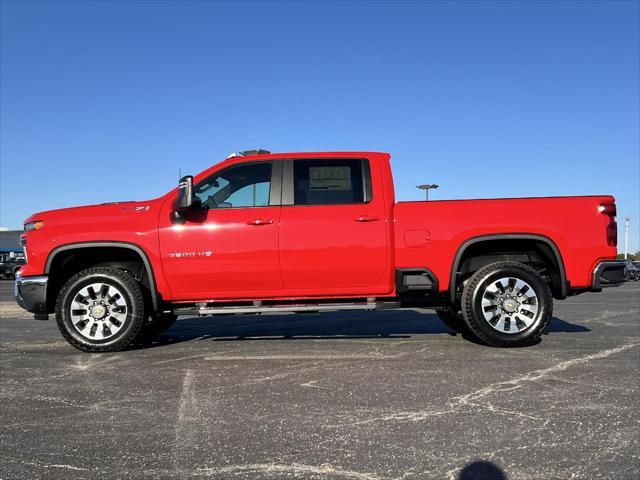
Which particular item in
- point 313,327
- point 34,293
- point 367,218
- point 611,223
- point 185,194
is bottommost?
point 313,327

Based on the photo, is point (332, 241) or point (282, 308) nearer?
point (282, 308)

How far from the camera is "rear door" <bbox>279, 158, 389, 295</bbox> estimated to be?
5289 mm

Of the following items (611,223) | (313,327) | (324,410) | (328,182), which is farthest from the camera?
(313,327)

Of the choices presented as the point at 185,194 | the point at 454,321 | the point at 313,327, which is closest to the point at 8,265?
the point at 313,327

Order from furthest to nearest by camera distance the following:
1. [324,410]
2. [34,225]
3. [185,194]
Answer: [34,225] → [185,194] → [324,410]

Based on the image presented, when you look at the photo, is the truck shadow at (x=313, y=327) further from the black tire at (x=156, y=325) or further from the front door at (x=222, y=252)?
the front door at (x=222, y=252)

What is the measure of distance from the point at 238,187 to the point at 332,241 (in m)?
1.29

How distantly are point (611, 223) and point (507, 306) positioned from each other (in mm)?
1463

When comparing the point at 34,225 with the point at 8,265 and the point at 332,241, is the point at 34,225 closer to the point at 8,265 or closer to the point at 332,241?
the point at 332,241

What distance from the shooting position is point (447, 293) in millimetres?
5383

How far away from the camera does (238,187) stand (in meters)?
5.60

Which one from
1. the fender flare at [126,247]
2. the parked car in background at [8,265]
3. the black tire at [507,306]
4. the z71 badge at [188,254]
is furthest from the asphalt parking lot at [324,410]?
the parked car in background at [8,265]

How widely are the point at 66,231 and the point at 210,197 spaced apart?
161 centimetres

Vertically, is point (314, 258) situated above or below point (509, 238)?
below
